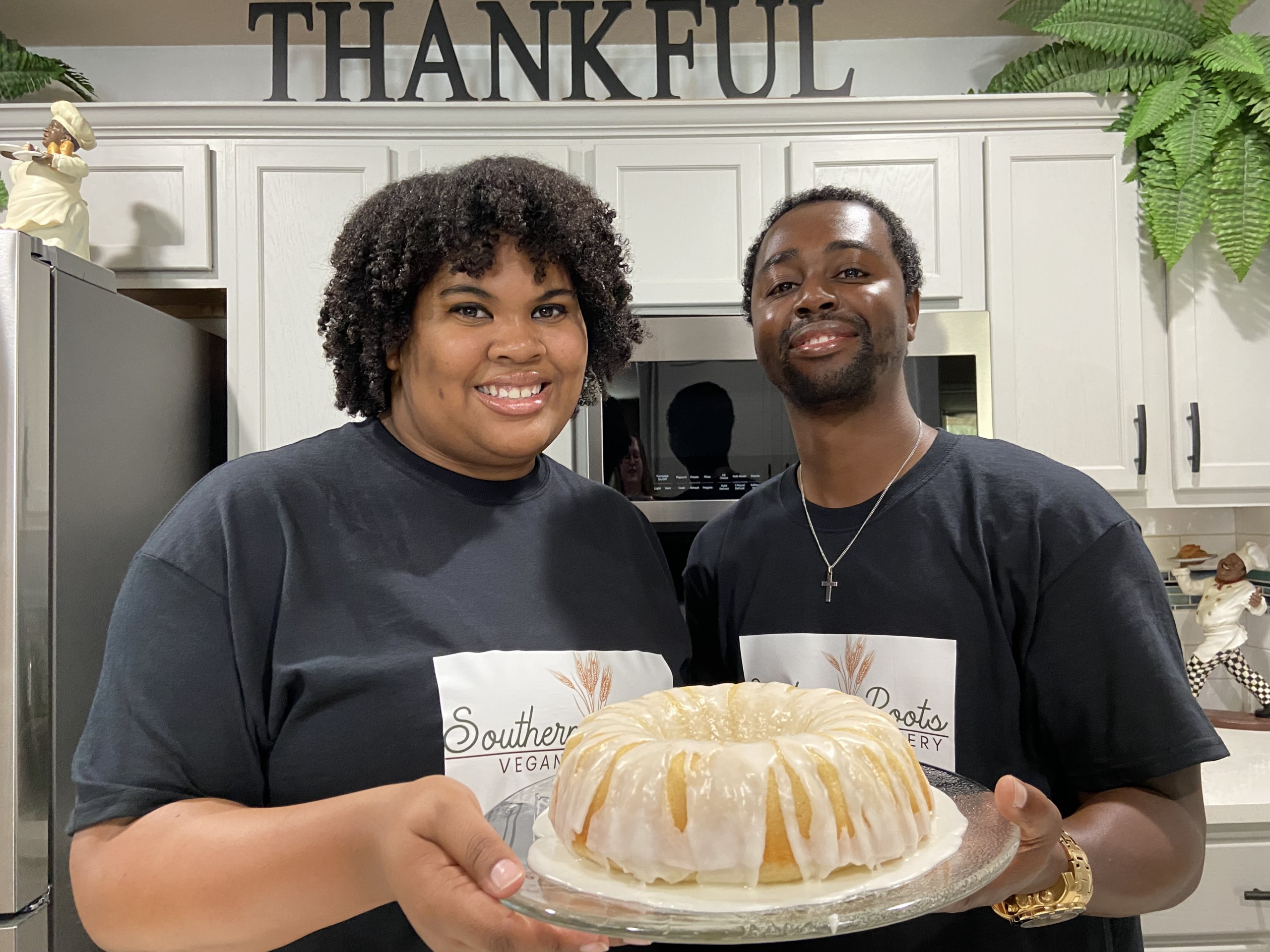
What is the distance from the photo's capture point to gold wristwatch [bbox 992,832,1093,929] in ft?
2.87


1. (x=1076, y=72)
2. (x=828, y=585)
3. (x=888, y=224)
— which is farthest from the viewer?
(x=1076, y=72)

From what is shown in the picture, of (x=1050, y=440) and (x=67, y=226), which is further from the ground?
(x=67, y=226)

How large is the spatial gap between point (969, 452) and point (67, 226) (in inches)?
76.7

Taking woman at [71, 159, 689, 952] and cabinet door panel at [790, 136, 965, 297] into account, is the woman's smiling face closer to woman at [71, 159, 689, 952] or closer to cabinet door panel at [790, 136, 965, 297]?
woman at [71, 159, 689, 952]

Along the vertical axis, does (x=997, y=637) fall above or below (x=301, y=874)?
above

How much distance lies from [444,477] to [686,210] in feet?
4.78

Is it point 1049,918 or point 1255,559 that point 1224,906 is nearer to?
point 1255,559

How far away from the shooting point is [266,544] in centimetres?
102

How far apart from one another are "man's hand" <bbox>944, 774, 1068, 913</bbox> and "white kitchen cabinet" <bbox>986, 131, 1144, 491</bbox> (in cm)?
175

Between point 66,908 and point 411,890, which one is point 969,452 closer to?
point 411,890

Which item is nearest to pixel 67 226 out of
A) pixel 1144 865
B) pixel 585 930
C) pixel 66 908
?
pixel 66 908

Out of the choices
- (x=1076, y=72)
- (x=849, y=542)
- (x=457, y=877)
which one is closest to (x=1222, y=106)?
(x=1076, y=72)

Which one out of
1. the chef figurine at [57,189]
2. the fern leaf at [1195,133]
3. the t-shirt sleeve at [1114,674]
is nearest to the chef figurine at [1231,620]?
the fern leaf at [1195,133]

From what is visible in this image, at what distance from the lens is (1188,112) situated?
89.4 inches
